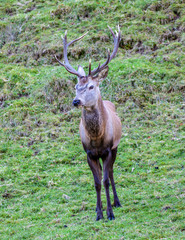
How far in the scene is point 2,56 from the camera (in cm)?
1470

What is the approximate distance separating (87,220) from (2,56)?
9.88m

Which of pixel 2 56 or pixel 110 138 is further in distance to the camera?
pixel 2 56

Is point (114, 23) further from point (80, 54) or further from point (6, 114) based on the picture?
point (6, 114)

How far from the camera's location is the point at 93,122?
21.3 feet

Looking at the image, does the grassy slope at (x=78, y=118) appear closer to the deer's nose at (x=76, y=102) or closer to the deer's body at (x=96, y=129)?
the deer's body at (x=96, y=129)

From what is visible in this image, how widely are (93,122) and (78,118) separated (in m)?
4.76

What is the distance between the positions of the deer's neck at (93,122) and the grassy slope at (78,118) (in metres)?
1.43

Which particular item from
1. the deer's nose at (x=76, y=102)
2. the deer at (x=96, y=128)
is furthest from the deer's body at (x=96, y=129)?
the deer's nose at (x=76, y=102)

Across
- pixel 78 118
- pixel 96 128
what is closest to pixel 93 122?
pixel 96 128

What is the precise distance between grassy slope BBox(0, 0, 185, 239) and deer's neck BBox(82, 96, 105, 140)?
1428 millimetres

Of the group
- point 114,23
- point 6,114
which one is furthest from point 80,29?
point 6,114

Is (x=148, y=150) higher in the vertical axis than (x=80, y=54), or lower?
lower

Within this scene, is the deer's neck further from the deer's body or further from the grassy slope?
the grassy slope

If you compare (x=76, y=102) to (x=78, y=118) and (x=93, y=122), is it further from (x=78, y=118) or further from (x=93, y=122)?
(x=78, y=118)
